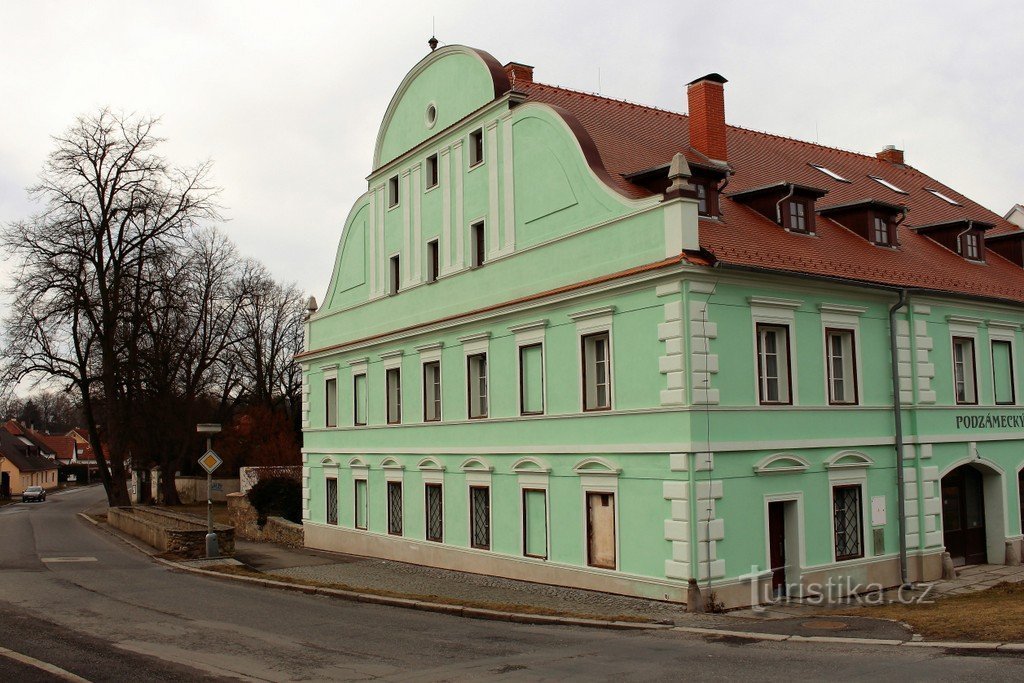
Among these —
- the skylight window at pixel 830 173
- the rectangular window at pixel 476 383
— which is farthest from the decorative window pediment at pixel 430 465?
the skylight window at pixel 830 173

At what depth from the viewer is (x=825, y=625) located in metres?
15.4

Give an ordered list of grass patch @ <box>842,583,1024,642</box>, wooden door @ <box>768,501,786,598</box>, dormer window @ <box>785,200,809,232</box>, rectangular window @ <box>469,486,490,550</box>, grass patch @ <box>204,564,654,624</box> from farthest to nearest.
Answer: rectangular window @ <box>469,486,490,550</box> < dormer window @ <box>785,200,809,232</box> < wooden door @ <box>768,501,786,598</box> < grass patch @ <box>204,564,654,624</box> < grass patch @ <box>842,583,1024,642</box>

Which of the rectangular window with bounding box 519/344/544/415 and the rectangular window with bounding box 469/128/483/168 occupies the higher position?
the rectangular window with bounding box 469/128/483/168

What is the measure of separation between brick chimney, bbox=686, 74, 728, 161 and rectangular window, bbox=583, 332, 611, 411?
6.75 meters

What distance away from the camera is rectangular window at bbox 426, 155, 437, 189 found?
86.8 feet

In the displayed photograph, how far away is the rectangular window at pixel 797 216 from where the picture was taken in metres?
21.3

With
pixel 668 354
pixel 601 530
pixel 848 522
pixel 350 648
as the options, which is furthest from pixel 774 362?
pixel 350 648

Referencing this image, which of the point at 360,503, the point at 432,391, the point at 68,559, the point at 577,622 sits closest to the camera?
the point at 577,622

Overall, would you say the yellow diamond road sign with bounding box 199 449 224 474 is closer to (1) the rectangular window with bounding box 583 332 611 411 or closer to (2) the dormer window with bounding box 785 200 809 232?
(1) the rectangular window with bounding box 583 332 611 411

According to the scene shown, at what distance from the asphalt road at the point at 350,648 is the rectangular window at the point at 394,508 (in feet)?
21.3

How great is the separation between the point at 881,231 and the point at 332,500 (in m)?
18.8

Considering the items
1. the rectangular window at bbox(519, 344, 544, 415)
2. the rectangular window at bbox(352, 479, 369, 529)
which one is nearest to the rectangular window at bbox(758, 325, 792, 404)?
the rectangular window at bbox(519, 344, 544, 415)

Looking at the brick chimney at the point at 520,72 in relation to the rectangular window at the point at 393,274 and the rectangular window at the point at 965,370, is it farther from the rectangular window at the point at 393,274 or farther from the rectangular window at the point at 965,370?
the rectangular window at the point at 965,370

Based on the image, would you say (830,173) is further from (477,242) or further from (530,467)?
(530,467)
